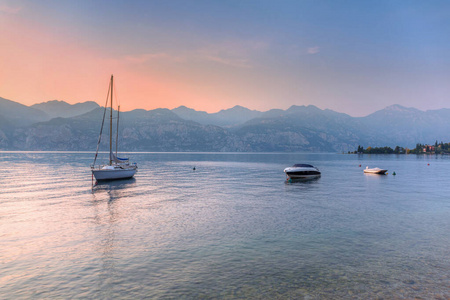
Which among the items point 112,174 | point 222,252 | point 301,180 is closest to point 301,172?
point 301,180

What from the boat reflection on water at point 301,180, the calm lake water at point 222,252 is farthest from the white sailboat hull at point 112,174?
the boat reflection on water at point 301,180

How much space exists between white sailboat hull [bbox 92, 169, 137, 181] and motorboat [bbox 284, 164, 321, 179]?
40.8 meters

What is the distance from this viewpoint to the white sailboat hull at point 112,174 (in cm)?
6622

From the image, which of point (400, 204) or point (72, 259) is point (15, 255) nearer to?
point (72, 259)

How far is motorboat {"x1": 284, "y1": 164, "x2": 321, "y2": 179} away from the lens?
248 ft

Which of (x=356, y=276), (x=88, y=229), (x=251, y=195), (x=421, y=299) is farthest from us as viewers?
(x=251, y=195)

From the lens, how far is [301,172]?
77188 mm

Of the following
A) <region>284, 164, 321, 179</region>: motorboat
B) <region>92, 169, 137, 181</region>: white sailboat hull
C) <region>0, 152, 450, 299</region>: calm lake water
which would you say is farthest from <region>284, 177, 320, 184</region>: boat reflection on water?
<region>92, 169, 137, 181</region>: white sailboat hull

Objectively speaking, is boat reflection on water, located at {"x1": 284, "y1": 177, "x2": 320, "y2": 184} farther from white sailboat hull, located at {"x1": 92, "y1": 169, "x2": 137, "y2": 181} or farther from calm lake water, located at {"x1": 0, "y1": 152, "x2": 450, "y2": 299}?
white sailboat hull, located at {"x1": 92, "y1": 169, "x2": 137, "y2": 181}

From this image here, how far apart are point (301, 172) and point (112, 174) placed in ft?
159

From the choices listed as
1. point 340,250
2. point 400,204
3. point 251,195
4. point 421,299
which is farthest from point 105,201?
point 400,204

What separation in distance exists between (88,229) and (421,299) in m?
24.7

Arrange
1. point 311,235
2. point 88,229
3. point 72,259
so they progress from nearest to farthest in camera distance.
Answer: point 72,259
point 311,235
point 88,229

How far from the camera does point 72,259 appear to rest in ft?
59.8
